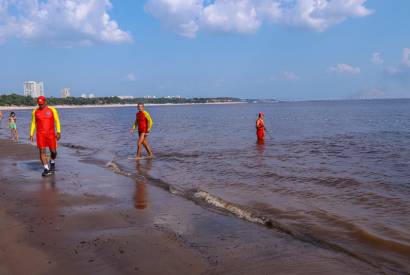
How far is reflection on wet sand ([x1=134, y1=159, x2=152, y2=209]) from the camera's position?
24.9 ft

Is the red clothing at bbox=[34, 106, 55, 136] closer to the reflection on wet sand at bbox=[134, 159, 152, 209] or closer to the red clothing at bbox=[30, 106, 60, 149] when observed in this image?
the red clothing at bbox=[30, 106, 60, 149]

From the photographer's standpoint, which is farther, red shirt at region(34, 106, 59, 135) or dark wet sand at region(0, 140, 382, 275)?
red shirt at region(34, 106, 59, 135)

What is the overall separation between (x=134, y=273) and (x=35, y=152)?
13.5 meters

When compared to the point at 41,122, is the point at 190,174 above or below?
below

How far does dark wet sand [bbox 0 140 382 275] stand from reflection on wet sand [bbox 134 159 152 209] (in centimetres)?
2

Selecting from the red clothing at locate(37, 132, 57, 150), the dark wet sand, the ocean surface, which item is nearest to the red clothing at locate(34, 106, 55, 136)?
the red clothing at locate(37, 132, 57, 150)

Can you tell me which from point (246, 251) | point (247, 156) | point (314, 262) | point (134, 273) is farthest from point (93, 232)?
point (247, 156)

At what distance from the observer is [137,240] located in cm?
536

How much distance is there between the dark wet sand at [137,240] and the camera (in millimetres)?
4551

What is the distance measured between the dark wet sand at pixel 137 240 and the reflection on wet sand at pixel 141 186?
0.07 ft

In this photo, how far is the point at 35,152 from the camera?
16.3 meters

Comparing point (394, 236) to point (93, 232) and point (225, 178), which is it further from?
point (225, 178)

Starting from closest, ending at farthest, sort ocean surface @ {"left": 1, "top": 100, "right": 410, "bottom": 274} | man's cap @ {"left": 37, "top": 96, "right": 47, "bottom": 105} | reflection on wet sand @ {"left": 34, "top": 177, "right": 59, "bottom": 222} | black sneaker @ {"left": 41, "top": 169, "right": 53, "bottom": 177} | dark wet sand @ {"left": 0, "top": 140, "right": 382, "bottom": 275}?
dark wet sand @ {"left": 0, "top": 140, "right": 382, "bottom": 275} < ocean surface @ {"left": 1, "top": 100, "right": 410, "bottom": 274} < reflection on wet sand @ {"left": 34, "top": 177, "right": 59, "bottom": 222} < man's cap @ {"left": 37, "top": 96, "right": 47, "bottom": 105} < black sneaker @ {"left": 41, "top": 169, "right": 53, "bottom": 177}

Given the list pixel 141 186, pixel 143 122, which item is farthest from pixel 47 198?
pixel 143 122
